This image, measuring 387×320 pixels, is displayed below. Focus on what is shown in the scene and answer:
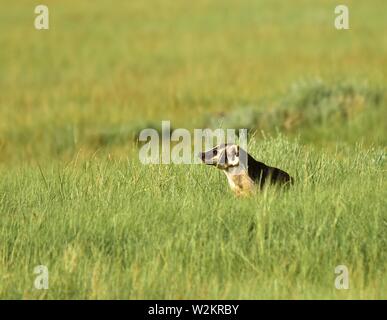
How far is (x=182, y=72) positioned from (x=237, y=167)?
14.3 metres

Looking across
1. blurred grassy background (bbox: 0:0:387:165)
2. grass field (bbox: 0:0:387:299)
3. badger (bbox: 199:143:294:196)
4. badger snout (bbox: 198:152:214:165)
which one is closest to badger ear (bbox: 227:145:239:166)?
badger (bbox: 199:143:294:196)

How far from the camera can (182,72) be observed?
2241 centimetres

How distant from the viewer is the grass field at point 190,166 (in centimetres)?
697

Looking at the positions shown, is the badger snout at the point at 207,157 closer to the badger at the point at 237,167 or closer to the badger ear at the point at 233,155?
the badger at the point at 237,167

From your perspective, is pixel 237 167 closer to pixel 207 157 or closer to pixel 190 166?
pixel 207 157

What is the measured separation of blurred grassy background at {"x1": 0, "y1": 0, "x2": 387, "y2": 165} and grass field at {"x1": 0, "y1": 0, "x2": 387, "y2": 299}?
0.22 feet

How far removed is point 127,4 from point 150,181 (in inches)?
1202

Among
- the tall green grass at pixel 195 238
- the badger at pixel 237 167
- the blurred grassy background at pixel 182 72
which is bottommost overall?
the tall green grass at pixel 195 238

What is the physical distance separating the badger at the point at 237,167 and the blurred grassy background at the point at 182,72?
193 cm

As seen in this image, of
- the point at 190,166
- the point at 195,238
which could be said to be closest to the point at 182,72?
the point at 190,166

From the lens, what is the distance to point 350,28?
92.3 ft

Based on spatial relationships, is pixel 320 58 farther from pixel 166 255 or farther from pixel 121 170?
pixel 166 255

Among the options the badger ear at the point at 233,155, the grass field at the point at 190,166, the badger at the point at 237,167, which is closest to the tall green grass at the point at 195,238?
the grass field at the point at 190,166

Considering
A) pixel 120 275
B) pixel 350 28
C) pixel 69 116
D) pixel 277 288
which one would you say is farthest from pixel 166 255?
pixel 350 28
